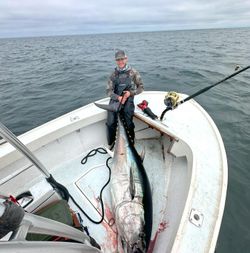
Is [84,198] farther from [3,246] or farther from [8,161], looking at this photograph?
[3,246]

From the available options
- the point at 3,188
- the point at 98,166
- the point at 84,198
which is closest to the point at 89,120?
the point at 98,166

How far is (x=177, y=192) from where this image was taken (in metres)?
3.12

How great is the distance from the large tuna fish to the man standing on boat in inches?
8.2

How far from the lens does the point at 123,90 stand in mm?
4508

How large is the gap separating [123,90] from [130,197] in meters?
2.34

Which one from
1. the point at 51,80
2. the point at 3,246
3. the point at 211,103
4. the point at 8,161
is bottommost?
the point at 51,80

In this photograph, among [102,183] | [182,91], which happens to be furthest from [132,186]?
[182,91]

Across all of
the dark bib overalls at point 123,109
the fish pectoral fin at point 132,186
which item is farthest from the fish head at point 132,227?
the dark bib overalls at point 123,109

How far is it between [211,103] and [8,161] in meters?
7.01

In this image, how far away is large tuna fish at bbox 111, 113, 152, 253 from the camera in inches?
97.6

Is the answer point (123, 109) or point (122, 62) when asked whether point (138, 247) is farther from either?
point (122, 62)

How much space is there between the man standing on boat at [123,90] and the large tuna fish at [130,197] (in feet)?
0.68

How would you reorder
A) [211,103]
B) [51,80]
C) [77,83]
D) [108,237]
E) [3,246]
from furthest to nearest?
1. [51,80]
2. [77,83]
3. [211,103]
4. [108,237]
5. [3,246]

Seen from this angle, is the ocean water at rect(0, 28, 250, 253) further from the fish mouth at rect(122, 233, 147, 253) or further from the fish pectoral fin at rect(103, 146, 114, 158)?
the fish pectoral fin at rect(103, 146, 114, 158)
